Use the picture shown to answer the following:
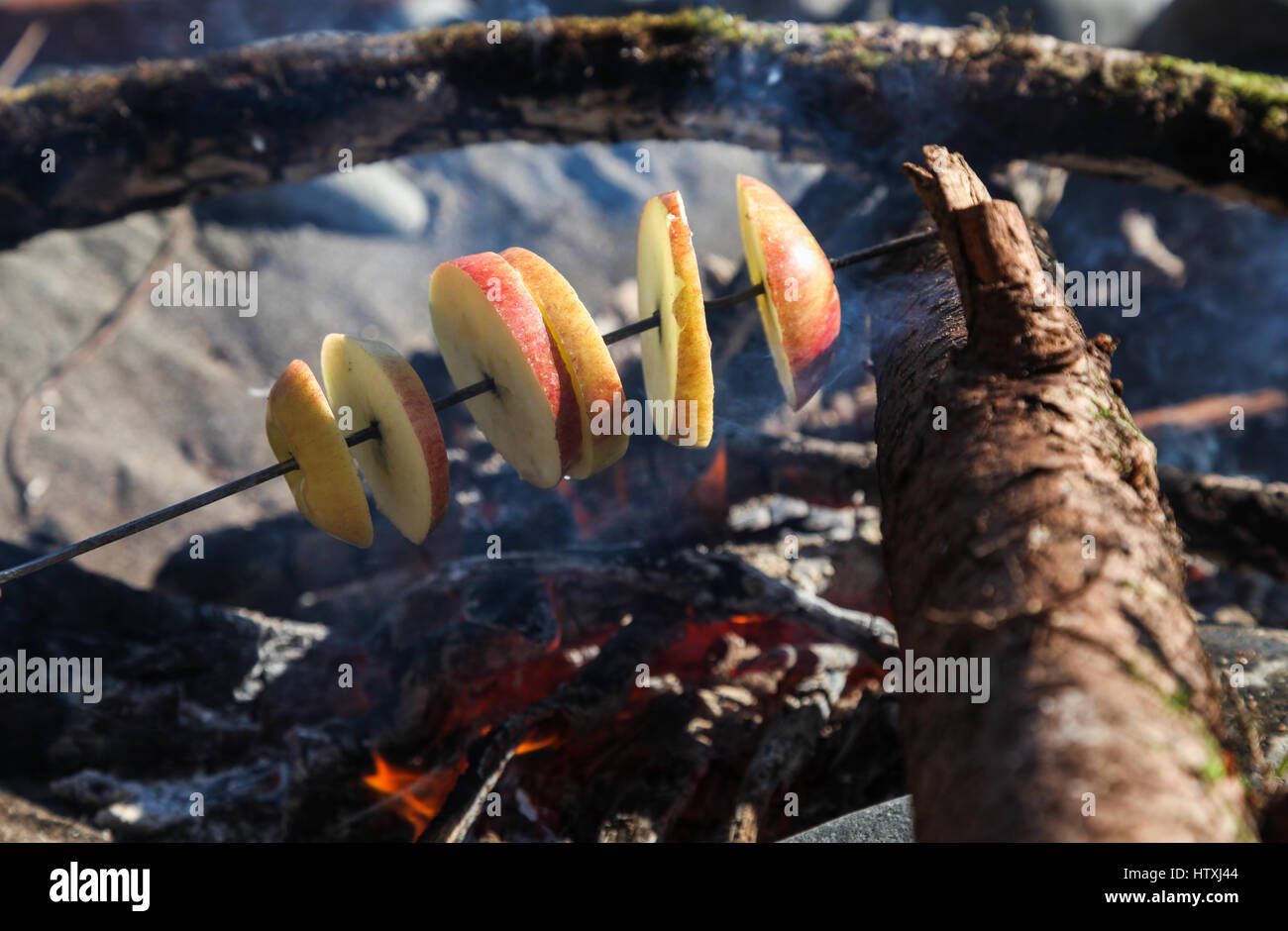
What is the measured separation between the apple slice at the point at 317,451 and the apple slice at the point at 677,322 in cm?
102

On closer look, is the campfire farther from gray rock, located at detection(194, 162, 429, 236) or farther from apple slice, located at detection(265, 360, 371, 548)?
gray rock, located at detection(194, 162, 429, 236)

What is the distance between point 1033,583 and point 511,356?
155 centimetres

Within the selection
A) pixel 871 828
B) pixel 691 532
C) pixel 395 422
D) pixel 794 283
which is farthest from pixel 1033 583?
pixel 691 532

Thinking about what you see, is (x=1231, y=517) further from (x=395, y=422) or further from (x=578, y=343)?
(x=395, y=422)

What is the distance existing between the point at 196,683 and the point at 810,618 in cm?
268

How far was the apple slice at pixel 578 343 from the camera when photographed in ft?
7.94

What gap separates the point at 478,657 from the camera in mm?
3367

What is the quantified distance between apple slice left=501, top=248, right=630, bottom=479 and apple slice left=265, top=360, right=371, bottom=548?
2.31 ft

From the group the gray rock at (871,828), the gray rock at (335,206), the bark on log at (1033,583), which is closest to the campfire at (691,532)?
the bark on log at (1033,583)

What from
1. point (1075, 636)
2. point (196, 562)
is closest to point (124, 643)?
point (196, 562)

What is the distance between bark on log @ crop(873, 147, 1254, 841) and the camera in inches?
51.9

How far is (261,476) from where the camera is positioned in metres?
2.42
